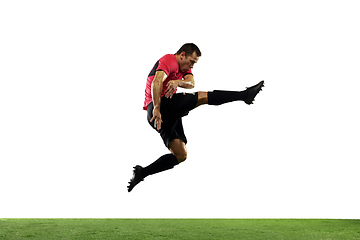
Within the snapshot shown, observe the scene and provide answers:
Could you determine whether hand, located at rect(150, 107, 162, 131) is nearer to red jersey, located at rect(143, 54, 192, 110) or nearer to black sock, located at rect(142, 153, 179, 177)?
red jersey, located at rect(143, 54, 192, 110)

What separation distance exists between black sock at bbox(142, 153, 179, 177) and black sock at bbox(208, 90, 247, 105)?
0.66 metres

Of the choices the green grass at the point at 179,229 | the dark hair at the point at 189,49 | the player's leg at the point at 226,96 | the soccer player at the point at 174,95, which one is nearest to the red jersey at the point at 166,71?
the soccer player at the point at 174,95

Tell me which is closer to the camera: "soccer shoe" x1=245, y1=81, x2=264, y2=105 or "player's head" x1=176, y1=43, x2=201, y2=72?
"soccer shoe" x1=245, y1=81, x2=264, y2=105

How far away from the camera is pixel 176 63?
2.83 m

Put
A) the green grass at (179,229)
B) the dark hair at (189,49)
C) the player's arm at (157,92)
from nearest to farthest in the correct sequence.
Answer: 1. the player's arm at (157,92)
2. the dark hair at (189,49)
3. the green grass at (179,229)

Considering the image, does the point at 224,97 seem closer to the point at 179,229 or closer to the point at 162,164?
the point at 162,164

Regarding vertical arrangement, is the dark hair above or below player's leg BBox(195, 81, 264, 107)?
above

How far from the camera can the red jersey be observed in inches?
108

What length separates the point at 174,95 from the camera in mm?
2777

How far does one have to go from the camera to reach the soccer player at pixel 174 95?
2.70 m

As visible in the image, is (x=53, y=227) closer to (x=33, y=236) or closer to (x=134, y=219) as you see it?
(x=33, y=236)

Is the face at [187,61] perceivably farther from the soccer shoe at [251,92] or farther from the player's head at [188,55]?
the soccer shoe at [251,92]

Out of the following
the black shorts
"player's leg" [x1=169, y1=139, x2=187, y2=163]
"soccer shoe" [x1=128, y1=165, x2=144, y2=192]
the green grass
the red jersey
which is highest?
the red jersey

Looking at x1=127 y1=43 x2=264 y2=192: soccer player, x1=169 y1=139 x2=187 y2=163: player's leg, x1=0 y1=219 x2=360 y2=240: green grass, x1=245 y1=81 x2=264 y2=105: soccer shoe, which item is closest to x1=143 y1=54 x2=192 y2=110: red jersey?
x1=127 y1=43 x2=264 y2=192: soccer player
